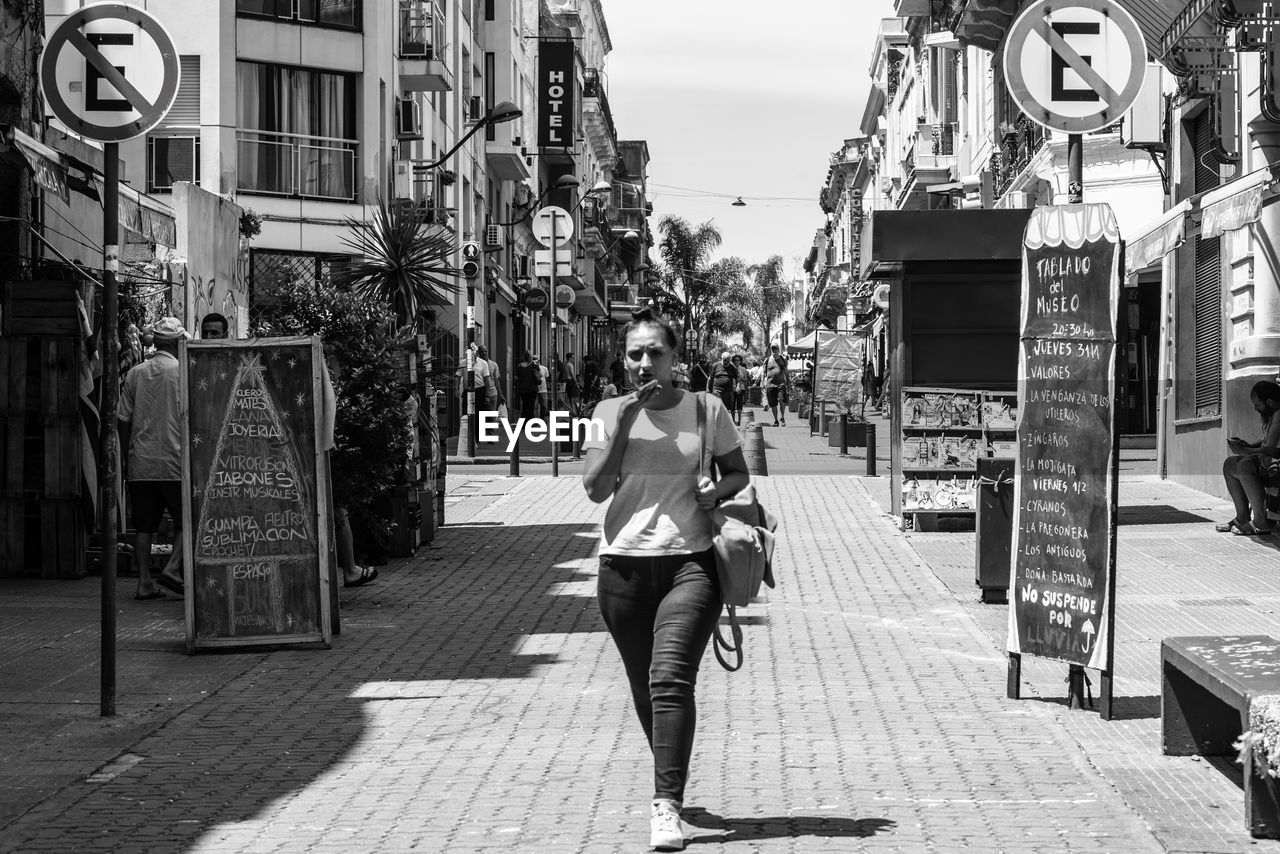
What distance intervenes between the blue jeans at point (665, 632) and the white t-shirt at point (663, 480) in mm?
53

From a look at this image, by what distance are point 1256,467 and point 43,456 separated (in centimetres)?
932

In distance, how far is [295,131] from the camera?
30625 millimetres

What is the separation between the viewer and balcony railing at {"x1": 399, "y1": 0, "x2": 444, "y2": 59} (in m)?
34.3

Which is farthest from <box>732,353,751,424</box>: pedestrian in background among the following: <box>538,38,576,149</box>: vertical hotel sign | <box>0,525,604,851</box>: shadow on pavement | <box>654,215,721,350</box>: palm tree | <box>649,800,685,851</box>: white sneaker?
<box>654,215,721,350</box>: palm tree

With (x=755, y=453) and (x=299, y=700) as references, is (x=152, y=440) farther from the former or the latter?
(x=755, y=453)

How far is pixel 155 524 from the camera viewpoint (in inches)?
460

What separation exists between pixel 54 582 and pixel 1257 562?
859cm

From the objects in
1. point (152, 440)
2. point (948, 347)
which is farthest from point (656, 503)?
point (948, 347)

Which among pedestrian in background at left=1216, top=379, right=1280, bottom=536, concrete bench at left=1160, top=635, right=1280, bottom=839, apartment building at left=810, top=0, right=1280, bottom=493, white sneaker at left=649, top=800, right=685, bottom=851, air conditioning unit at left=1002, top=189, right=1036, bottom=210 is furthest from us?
air conditioning unit at left=1002, top=189, right=1036, bottom=210

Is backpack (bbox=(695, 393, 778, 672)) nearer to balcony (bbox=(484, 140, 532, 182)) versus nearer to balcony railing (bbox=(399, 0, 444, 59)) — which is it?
balcony railing (bbox=(399, 0, 444, 59))

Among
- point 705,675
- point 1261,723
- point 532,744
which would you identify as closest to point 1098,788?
point 1261,723

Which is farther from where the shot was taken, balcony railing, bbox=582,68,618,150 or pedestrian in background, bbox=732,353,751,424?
balcony railing, bbox=582,68,618,150

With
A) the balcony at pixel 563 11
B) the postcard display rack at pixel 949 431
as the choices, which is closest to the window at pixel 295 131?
the postcard display rack at pixel 949 431

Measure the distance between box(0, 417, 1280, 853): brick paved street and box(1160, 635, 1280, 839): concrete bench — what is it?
0.59ft
